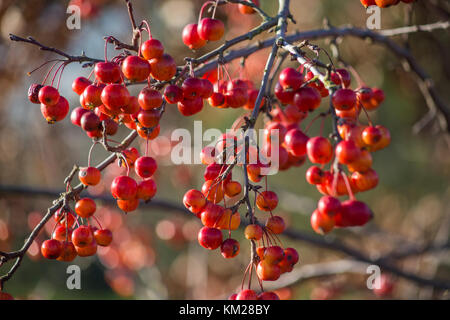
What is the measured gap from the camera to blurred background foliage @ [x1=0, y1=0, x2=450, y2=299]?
2.98 metres

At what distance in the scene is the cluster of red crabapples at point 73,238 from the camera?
3.85 feet

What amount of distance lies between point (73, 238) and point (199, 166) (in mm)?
3196

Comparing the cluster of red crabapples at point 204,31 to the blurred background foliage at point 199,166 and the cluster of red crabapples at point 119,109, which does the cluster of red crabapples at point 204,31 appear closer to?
the cluster of red crabapples at point 119,109

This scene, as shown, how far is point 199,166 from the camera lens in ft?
14.4

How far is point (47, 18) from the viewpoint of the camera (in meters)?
3.27

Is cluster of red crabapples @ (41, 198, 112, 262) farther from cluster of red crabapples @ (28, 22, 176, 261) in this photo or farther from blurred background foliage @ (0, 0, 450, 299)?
blurred background foliage @ (0, 0, 450, 299)

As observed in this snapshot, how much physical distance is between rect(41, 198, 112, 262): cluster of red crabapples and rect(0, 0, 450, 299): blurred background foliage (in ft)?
4.60

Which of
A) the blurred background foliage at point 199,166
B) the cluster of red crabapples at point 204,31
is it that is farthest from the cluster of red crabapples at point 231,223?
the blurred background foliage at point 199,166

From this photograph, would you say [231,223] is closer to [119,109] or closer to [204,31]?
[119,109]

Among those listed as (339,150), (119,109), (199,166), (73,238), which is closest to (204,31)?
(119,109)

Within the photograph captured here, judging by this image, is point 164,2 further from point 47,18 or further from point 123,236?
point 123,236

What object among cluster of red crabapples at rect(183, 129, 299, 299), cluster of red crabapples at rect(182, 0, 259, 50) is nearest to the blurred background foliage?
cluster of red crabapples at rect(183, 129, 299, 299)
